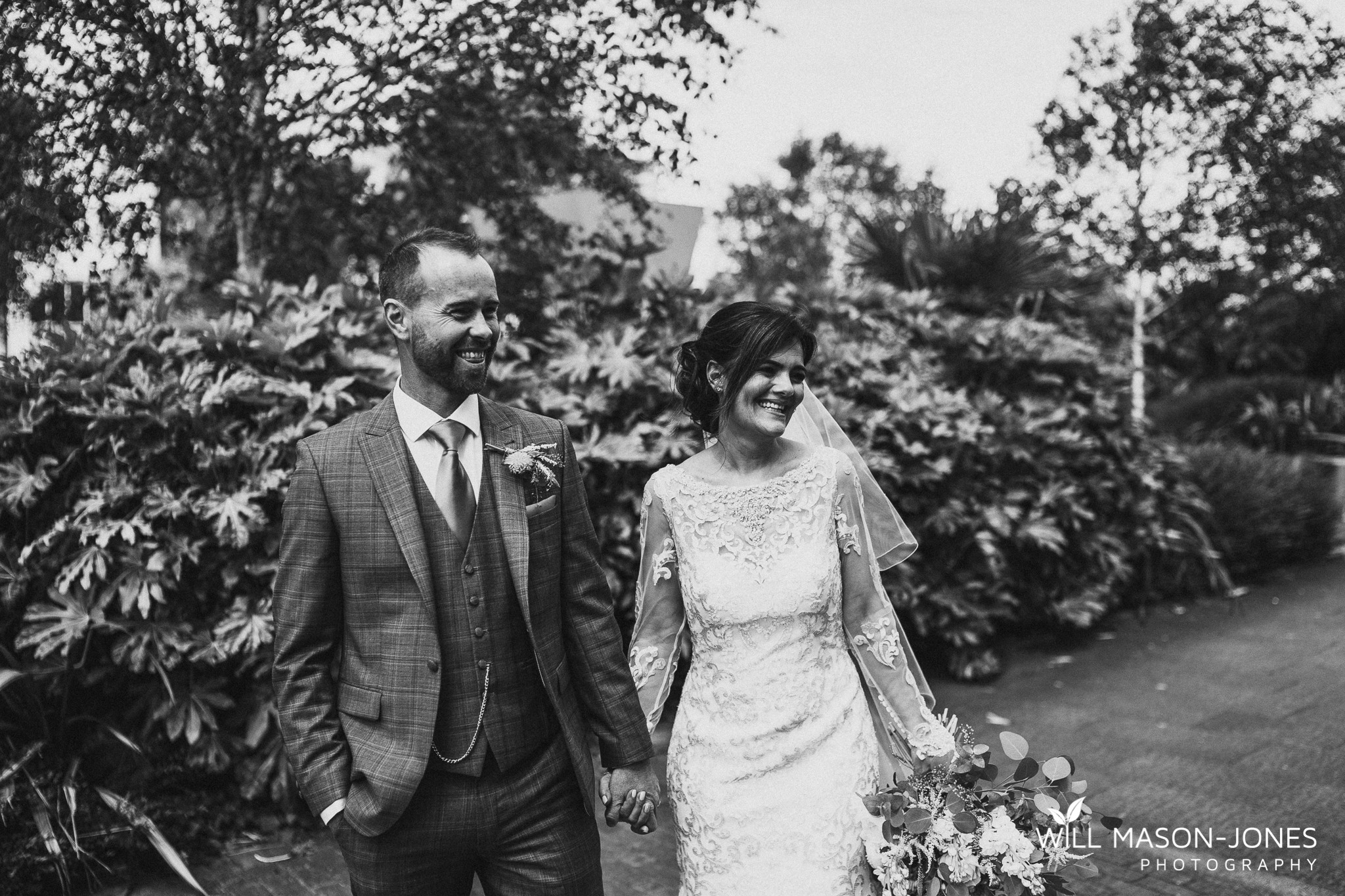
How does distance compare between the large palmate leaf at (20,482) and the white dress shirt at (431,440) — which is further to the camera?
the large palmate leaf at (20,482)

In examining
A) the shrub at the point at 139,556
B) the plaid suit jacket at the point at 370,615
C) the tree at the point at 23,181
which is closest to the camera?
the plaid suit jacket at the point at 370,615

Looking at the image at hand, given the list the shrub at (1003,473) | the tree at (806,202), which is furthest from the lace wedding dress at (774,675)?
the tree at (806,202)

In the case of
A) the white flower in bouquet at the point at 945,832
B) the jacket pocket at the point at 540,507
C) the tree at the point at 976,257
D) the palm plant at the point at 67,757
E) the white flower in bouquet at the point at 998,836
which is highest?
the tree at the point at 976,257

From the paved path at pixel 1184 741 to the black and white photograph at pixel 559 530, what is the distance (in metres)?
0.04

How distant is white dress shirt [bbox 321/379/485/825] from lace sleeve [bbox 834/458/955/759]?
3.69 feet

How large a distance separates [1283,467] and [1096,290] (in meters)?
2.67

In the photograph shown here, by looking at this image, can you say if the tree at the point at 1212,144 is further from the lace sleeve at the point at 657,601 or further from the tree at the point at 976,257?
the lace sleeve at the point at 657,601

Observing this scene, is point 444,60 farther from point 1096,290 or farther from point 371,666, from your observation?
point 1096,290

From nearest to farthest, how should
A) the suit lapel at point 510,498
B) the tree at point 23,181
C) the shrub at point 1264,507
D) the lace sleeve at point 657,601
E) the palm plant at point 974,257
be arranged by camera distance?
the suit lapel at point 510,498 → the lace sleeve at point 657,601 → the tree at point 23,181 → the palm plant at point 974,257 → the shrub at point 1264,507

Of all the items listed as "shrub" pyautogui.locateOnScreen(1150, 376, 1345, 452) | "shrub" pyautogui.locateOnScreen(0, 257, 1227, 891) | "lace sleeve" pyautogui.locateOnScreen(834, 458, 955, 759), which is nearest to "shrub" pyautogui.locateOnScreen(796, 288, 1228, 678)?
"shrub" pyautogui.locateOnScreen(0, 257, 1227, 891)

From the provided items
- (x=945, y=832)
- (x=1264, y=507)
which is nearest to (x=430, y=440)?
(x=945, y=832)

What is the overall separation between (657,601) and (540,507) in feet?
2.69

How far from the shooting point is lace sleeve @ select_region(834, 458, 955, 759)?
10.0 feet

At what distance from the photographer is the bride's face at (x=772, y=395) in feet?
9.86
